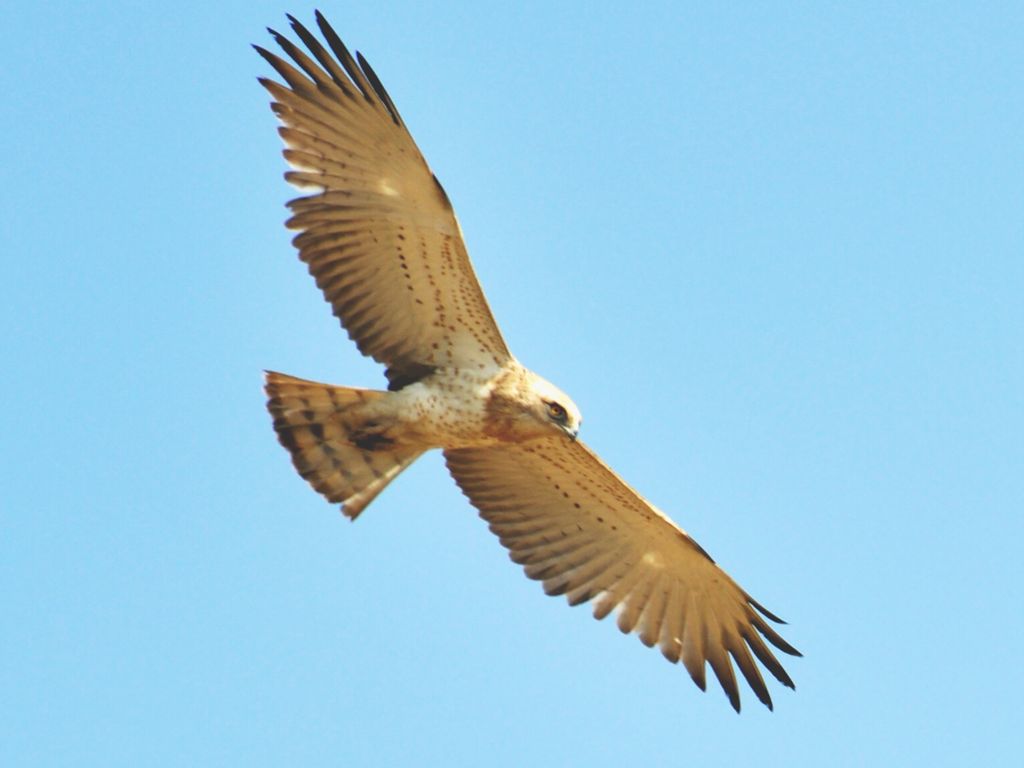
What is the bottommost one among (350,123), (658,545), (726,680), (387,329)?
(726,680)

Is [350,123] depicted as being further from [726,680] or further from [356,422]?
[726,680]

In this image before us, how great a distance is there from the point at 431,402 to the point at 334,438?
621mm

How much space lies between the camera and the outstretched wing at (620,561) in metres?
12.1

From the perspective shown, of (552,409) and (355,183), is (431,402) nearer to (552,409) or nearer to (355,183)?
(552,409)

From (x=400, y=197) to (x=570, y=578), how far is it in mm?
2772

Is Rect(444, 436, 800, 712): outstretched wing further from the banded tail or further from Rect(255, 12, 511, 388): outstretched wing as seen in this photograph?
Rect(255, 12, 511, 388): outstretched wing

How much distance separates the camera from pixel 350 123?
1102 centimetres

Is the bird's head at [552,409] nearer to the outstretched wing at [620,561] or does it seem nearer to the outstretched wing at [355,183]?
the outstretched wing at [355,183]

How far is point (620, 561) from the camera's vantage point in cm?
1225

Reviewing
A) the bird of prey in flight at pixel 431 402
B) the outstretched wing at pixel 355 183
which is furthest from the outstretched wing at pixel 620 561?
the outstretched wing at pixel 355 183

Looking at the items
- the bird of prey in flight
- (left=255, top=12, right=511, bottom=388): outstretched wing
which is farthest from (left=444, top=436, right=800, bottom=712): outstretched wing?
(left=255, top=12, right=511, bottom=388): outstretched wing

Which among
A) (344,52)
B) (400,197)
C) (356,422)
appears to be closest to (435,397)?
(356,422)

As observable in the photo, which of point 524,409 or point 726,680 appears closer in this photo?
point 524,409

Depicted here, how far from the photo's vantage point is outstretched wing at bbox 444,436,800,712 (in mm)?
12062
